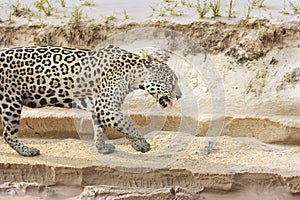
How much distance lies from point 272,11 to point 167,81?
1418 millimetres

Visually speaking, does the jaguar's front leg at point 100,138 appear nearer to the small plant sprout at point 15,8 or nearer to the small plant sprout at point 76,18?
the small plant sprout at point 76,18

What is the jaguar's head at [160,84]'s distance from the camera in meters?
3.37

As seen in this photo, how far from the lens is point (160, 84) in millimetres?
3395

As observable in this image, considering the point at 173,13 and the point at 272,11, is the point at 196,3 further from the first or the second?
the point at 272,11

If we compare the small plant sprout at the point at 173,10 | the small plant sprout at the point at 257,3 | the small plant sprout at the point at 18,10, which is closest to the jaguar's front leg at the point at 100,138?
the small plant sprout at the point at 173,10

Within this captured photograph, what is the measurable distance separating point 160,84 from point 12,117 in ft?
2.93

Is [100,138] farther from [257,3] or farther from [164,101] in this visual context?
[257,3]

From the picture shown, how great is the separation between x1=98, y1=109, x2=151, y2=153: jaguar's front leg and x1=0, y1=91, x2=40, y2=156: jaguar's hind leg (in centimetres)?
50

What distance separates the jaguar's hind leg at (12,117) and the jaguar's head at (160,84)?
75cm

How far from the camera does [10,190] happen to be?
11.1ft

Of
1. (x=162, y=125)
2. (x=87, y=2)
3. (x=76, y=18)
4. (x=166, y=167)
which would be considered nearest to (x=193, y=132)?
(x=162, y=125)

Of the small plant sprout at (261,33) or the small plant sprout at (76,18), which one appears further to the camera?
the small plant sprout at (76,18)

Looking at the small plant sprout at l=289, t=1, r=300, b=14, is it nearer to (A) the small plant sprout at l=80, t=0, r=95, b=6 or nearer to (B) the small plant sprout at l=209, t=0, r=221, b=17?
(B) the small plant sprout at l=209, t=0, r=221, b=17

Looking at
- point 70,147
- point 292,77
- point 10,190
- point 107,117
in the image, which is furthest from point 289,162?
point 10,190
